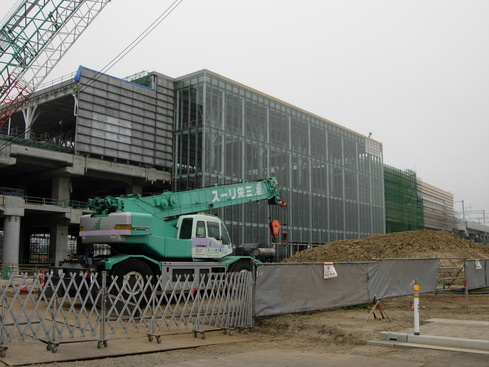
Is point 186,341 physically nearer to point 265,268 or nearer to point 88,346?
point 88,346

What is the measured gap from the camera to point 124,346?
9.98m

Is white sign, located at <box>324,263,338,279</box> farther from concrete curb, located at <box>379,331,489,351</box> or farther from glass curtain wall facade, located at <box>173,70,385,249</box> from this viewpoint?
glass curtain wall facade, located at <box>173,70,385,249</box>

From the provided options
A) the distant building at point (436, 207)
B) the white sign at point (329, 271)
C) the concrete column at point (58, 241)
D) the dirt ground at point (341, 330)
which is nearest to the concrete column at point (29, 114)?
the concrete column at point (58, 241)

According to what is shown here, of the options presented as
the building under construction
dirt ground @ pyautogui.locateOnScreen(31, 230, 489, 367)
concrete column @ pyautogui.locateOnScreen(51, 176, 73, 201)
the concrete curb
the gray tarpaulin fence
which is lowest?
dirt ground @ pyautogui.locateOnScreen(31, 230, 489, 367)

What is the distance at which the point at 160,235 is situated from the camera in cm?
1791

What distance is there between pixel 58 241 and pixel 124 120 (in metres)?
12.5

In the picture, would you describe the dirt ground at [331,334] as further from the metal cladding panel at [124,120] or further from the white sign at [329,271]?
the metal cladding panel at [124,120]

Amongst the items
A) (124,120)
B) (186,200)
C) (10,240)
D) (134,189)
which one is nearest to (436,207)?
(134,189)

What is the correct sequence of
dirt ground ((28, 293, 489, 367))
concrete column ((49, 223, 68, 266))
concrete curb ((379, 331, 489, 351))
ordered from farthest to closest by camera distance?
concrete column ((49, 223, 68, 266)), concrete curb ((379, 331, 489, 351)), dirt ground ((28, 293, 489, 367))

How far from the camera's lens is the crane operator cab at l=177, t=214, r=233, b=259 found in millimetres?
18453

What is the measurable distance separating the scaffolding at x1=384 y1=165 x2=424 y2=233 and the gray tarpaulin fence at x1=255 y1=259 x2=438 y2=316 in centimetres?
5482

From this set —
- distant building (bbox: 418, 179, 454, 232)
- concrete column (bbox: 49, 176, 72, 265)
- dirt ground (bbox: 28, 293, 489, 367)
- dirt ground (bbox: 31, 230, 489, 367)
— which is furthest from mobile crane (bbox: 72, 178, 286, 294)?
distant building (bbox: 418, 179, 454, 232)

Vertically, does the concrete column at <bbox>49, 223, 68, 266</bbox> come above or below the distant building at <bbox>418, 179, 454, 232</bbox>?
→ below

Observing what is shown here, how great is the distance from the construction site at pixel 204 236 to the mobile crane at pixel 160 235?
0.19ft
